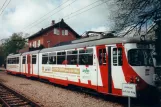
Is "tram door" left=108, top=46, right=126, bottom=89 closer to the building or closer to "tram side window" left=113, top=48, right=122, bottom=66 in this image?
"tram side window" left=113, top=48, right=122, bottom=66

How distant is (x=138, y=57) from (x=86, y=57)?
10.4 feet

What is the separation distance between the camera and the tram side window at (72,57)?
14.1m

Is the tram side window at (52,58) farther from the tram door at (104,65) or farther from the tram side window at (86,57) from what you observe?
the tram door at (104,65)

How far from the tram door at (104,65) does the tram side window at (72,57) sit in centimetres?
239

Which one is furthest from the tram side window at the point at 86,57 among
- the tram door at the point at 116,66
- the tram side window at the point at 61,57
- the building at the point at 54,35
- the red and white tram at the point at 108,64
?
the building at the point at 54,35

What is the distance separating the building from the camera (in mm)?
52281

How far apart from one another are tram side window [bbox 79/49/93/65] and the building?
3802 centimetres

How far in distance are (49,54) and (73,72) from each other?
4.42 metres

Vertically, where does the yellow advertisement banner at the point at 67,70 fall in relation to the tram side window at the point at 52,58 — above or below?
below

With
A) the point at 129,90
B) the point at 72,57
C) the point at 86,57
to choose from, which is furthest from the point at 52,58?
the point at 129,90

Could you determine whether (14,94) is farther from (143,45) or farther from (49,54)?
(143,45)

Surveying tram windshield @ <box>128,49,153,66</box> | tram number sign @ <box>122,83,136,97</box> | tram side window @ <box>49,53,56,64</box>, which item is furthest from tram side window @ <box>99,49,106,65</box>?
tram side window @ <box>49,53,56,64</box>

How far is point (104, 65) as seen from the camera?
1160cm

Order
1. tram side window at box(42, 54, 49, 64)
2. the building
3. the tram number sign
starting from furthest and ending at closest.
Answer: the building
tram side window at box(42, 54, 49, 64)
the tram number sign
